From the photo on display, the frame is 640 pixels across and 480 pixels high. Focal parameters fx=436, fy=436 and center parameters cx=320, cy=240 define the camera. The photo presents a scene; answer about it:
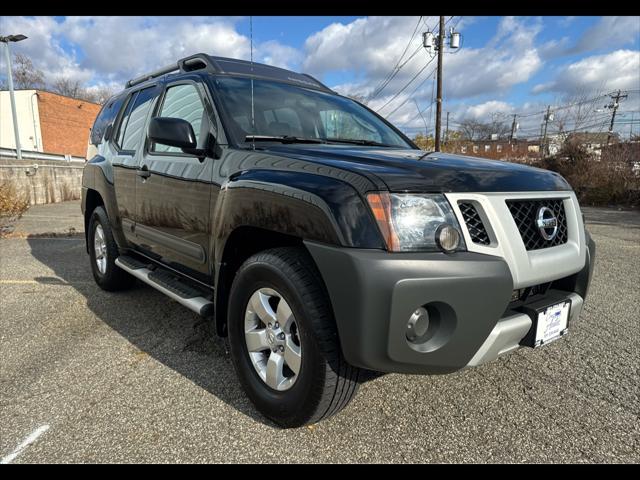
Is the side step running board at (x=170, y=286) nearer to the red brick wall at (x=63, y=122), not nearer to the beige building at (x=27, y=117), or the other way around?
the beige building at (x=27, y=117)

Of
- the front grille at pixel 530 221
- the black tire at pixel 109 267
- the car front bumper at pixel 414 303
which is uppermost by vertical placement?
the front grille at pixel 530 221

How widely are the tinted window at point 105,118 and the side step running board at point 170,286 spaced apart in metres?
1.57

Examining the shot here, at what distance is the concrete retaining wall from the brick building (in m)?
19.6

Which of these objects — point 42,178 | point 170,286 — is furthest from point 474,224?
point 42,178

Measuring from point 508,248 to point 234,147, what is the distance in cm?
157

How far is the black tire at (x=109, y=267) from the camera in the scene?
420cm

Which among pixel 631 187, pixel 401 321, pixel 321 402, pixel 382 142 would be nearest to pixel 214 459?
pixel 321 402

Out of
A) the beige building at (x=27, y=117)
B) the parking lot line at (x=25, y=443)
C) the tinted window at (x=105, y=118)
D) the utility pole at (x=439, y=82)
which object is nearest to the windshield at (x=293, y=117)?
the parking lot line at (x=25, y=443)

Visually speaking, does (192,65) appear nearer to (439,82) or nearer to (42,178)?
(42,178)

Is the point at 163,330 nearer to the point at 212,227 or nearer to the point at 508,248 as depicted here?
the point at 212,227

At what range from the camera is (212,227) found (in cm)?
257

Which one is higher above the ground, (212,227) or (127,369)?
(212,227)

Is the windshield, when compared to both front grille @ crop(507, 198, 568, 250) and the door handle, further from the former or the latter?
front grille @ crop(507, 198, 568, 250)

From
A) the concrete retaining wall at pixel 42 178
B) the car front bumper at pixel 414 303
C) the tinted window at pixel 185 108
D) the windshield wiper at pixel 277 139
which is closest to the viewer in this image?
the car front bumper at pixel 414 303
